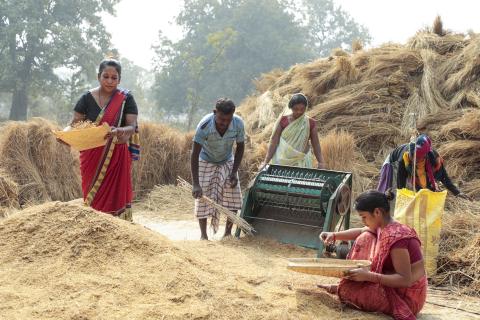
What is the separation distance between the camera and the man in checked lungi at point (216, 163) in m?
4.72

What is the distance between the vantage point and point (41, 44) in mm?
25859

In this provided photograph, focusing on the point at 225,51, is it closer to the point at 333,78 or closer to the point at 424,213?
the point at 333,78

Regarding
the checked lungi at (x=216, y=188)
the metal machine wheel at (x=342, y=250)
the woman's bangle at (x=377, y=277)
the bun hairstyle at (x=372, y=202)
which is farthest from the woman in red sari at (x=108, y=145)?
the woman's bangle at (x=377, y=277)

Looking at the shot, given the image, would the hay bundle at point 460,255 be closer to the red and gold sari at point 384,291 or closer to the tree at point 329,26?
the red and gold sari at point 384,291

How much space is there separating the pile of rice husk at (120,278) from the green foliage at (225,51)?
84.7 ft

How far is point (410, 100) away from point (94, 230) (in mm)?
6272

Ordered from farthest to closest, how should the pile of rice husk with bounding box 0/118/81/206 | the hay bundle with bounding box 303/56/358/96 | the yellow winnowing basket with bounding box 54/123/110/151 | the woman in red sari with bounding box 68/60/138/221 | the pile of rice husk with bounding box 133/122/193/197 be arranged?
the hay bundle with bounding box 303/56/358/96 → the pile of rice husk with bounding box 133/122/193/197 → the pile of rice husk with bounding box 0/118/81/206 → the woman in red sari with bounding box 68/60/138/221 → the yellow winnowing basket with bounding box 54/123/110/151

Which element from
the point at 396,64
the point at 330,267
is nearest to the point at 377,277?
the point at 330,267

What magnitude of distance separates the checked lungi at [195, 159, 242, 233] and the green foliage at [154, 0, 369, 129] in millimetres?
24284

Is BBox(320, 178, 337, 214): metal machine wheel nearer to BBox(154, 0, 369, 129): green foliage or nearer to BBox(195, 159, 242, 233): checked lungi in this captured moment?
BBox(195, 159, 242, 233): checked lungi

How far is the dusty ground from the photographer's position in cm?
262

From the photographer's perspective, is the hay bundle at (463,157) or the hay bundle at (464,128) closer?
the hay bundle at (463,157)

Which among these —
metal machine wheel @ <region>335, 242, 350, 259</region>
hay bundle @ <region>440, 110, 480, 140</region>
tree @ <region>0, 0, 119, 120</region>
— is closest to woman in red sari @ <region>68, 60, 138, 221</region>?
metal machine wheel @ <region>335, 242, 350, 259</region>

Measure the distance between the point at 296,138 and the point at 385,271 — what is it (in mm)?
2423
